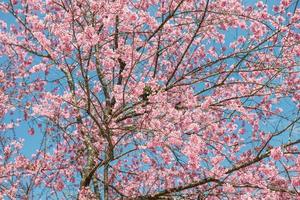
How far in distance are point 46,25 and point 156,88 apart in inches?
131

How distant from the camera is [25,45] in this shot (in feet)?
36.8

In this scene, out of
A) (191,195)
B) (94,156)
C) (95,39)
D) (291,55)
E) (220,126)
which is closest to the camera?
(95,39)

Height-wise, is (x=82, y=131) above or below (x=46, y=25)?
below

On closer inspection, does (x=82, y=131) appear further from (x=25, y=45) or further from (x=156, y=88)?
(x=25, y=45)

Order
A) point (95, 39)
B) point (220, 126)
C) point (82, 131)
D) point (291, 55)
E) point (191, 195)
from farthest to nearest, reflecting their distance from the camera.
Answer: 1. point (220, 126)
2. point (291, 55)
3. point (82, 131)
4. point (191, 195)
5. point (95, 39)

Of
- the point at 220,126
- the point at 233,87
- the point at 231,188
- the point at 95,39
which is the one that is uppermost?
the point at 233,87

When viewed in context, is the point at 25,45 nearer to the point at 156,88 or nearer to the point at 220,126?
the point at 156,88

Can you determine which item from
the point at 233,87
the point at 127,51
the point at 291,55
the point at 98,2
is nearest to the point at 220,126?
the point at 233,87

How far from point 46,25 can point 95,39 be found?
369 cm

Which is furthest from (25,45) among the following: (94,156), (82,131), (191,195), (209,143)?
(191,195)

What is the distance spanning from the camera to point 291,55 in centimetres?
1036

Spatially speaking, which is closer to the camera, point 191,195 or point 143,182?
point 191,195

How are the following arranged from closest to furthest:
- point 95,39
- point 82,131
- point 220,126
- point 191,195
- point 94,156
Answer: point 95,39
point 191,195
point 94,156
point 82,131
point 220,126

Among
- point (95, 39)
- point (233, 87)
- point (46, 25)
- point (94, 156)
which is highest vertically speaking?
point (46, 25)
